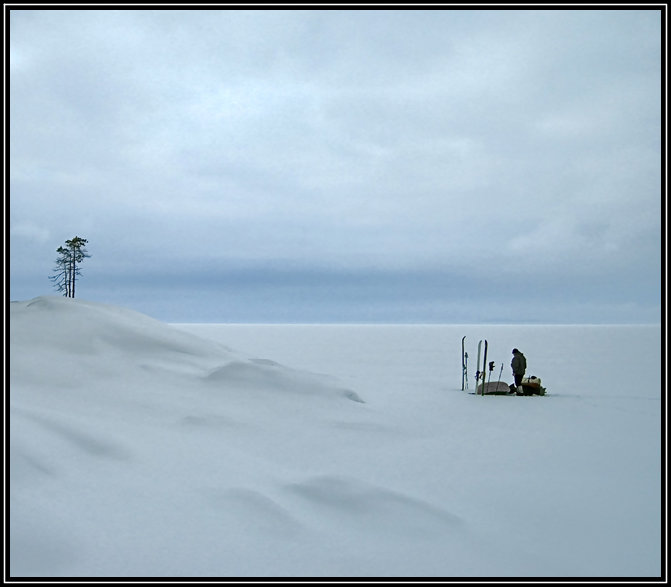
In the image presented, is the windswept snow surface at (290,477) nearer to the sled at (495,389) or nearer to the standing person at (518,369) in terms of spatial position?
the sled at (495,389)

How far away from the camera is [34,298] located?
26.6 m

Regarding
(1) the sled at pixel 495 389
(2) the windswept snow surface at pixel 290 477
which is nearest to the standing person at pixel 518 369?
(1) the sled at pixel 495 389

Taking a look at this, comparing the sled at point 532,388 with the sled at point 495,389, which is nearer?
the sled at point 532,388

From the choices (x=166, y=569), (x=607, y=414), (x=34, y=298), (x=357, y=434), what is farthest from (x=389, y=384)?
(x=166, y=569)

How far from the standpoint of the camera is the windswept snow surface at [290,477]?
8.73 metres

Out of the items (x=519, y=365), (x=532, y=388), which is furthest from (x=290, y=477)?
(x=519, y=365)

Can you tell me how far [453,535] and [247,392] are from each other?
11.5m

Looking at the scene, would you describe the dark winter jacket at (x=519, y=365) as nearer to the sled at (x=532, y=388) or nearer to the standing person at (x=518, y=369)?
the standing person at (x=518, y=369)

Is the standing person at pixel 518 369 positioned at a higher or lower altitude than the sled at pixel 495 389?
higher

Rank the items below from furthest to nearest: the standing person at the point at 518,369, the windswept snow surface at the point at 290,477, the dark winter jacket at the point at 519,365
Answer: the dark winter jacket at the point at 519,365 → the standing person at the point at 518,369 → the windswept snow surface at the point at 290,477

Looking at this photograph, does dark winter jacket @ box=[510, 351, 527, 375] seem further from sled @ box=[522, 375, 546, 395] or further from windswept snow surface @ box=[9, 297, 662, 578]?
windswept snow surface @ box=[9, 297, 662, 578]

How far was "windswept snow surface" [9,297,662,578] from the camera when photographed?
28.6ft

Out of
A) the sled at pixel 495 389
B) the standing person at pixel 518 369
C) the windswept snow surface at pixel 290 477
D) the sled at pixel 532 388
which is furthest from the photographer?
the standing person at pixel 518 369
